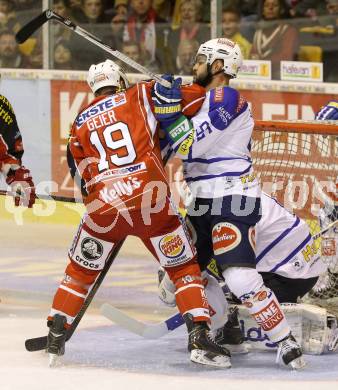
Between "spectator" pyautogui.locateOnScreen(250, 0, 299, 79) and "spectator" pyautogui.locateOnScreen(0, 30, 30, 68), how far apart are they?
1.65 meters

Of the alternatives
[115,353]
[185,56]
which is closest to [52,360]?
[115,353]

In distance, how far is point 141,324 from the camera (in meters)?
5.48

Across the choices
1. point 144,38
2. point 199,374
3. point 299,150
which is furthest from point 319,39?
point 199,374

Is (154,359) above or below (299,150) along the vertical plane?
below

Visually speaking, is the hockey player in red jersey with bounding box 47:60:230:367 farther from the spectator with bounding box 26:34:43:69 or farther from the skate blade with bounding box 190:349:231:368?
the spectator with bounding box 26:34:43:69

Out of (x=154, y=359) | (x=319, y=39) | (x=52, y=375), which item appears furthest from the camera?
(x=319, y=39)

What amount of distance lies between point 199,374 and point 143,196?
0.66 meters

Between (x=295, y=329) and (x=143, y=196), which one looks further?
(x=295, y=329)

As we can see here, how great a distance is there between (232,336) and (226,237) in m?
0.52

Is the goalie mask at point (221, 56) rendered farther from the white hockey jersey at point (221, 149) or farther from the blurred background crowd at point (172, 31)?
the blurred background crowd at point (172, 31)

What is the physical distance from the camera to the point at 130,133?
16.2 ft

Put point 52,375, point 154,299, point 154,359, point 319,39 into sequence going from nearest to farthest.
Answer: point 52,375 < point 154,359 < point 154,299 < point 319,39

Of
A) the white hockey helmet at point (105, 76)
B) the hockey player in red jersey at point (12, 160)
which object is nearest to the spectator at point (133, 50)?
the hockey player in red jersey at point (12, 160)

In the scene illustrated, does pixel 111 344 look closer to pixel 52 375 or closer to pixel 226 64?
pixel 52 375
